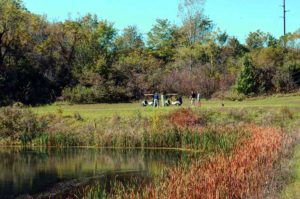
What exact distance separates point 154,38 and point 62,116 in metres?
48.6

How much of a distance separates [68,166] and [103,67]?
35256 millimetres

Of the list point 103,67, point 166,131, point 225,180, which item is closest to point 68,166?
point 166,131

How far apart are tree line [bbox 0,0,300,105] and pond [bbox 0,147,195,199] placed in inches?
991

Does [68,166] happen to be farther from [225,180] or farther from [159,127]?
[225,180]

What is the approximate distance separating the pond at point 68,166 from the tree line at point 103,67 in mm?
25168

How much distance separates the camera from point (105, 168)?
28078mm

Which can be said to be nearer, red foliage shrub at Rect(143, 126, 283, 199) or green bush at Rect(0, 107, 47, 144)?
red foliage shrub at Rect(143, 126, 283, 199)

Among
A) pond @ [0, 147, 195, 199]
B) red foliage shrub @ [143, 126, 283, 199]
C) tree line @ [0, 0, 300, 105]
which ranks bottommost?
pond @ [0, 147, 195, 199]

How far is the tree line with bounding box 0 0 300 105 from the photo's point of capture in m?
59.9

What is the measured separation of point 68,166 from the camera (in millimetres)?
29266

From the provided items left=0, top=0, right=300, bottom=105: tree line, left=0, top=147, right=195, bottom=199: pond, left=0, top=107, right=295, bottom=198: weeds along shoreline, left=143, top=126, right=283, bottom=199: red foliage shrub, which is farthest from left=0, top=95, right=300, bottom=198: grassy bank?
left=0, top=0, right=300, bottom=105: tree line

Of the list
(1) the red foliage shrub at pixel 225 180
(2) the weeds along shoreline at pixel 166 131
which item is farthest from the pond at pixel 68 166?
(1) the red foliage shrub at pixel 225 180

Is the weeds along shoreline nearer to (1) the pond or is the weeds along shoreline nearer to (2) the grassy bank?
(2) the grassy bank

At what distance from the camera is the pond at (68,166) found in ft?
76.9
